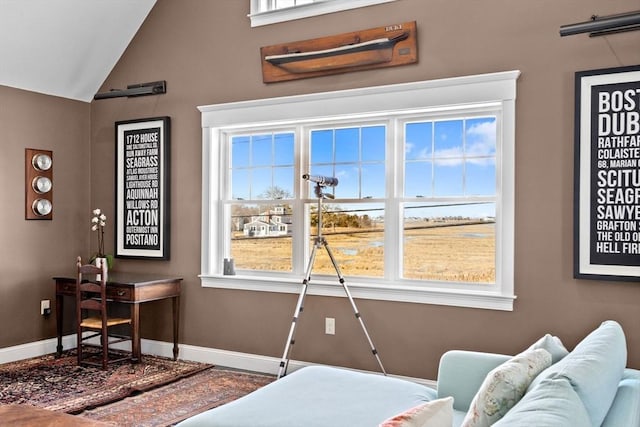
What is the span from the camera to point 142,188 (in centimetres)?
545

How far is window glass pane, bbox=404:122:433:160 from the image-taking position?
4.36 meters

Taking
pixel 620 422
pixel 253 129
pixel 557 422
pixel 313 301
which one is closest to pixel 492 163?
pixel 313 301

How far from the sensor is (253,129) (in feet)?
16.6

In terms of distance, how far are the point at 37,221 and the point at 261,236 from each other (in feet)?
6.76

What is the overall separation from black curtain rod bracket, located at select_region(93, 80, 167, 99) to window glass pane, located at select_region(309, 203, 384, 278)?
178 centimetres

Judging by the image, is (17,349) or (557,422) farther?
(17,349)

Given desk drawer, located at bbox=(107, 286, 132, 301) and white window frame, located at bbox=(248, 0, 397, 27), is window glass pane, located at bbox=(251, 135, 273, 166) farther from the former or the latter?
desk drawer, located at bbox=(107, 286, 132, 301)

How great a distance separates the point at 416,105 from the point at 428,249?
3.37ft

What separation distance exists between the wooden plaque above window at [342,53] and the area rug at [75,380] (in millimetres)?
2473

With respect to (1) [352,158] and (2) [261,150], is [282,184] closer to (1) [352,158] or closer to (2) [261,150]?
(2) [261,150]

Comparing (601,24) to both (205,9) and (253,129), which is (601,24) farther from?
(205,9)

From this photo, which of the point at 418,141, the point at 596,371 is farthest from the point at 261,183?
the point at 596,371

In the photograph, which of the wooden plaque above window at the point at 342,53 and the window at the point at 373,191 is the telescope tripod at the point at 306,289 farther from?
the wooden plaque above window at the point at 342,53

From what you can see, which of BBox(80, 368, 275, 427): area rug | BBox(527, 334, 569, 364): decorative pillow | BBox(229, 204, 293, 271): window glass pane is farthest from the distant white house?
BBox(527, 334, 569, 364): decorative pillow
